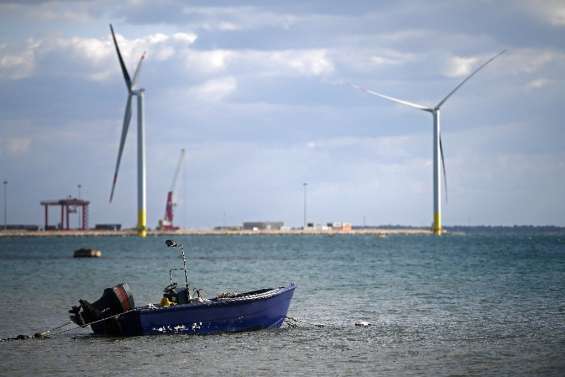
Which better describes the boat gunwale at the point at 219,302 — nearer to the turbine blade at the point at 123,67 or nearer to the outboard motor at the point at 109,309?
the outboard motor at the point at 109,309

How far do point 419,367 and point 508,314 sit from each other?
58.4 feet

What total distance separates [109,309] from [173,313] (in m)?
2.68

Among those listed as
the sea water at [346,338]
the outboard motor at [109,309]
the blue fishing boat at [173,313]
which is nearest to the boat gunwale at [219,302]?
the blue fishing boat at [173,313]

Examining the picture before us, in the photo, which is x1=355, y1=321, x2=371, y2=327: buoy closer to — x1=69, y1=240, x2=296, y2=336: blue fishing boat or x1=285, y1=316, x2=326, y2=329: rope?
x1=285, y1=316, x2=326, y2=329: rope

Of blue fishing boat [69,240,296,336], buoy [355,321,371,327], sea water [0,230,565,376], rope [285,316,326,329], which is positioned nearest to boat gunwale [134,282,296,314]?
blue fishing boat [69,240,296,336]

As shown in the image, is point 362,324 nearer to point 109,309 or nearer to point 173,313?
point 173,313

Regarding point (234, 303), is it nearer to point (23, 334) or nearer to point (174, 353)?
point (174, 353)

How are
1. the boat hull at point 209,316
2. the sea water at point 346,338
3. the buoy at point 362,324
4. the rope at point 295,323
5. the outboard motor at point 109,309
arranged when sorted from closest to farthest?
the sea water at point 346,338
the boat hull at point 209,316
the outboard motor at point 109,309
the rope at point 295,323
the buoy at point 362,324

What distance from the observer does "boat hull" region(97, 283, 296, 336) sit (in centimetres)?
3881

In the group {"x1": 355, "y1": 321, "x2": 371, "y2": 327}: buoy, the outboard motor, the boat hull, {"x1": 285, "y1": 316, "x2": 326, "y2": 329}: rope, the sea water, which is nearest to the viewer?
the sea water

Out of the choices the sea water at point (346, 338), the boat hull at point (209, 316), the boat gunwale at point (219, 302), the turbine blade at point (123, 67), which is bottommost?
the sea water at point (346, 338)

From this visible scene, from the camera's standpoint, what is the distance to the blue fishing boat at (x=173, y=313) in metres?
38.9

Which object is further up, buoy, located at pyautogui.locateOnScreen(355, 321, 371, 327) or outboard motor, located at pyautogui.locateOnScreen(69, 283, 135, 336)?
outboard motor, located at pyautogui.locateOnScreen(69, 283, 135, 336)

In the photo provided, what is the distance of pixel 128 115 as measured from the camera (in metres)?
163
